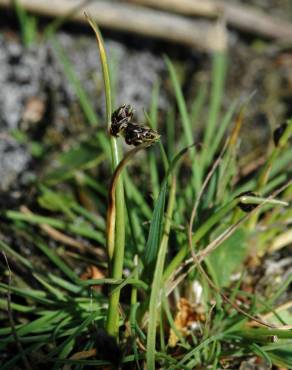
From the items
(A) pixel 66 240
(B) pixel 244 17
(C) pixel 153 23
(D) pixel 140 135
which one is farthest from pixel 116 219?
(B) pixel 244 17

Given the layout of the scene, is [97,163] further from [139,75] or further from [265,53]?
[265,53]

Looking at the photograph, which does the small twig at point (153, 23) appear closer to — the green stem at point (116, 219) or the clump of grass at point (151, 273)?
the clump of grass at point (151, 273)

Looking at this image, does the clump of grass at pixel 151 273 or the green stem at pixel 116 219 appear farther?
the clump of grass at pixel 151 273

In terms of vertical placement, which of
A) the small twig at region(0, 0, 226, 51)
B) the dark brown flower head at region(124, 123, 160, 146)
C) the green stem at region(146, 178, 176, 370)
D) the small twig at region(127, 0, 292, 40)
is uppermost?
the small twig at region(127, 0, 292, 40)

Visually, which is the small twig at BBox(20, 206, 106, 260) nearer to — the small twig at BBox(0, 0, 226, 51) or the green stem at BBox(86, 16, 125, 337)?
the green stem at BBox(86, 16, 125, 337)

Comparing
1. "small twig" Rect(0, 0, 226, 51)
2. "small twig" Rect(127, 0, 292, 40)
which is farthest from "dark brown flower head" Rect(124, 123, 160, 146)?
"small twig" Rect(127, 0, 292, 40)

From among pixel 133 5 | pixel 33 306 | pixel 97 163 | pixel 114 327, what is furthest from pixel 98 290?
pixel 133 5

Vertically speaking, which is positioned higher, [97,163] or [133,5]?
[133,5]

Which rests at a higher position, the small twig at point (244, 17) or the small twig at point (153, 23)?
the small twig at point (244, 17)

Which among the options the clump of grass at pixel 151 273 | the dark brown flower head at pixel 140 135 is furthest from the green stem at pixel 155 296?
the dark brown flower head at pixel 140 135
